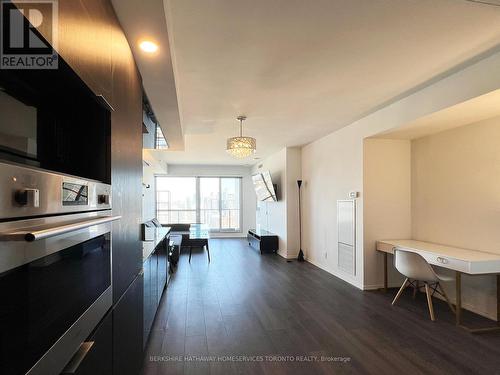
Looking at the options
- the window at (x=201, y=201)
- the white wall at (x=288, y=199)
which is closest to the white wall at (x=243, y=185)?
the window at (x=201, y=201)

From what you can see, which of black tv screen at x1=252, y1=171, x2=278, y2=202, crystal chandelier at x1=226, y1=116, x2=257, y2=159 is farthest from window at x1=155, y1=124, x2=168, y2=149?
black tv screen at x1=252, y1=171, x2=278, y2=202

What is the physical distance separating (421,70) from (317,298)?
3000mm

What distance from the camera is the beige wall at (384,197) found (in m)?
4.45

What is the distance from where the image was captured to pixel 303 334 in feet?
9.79

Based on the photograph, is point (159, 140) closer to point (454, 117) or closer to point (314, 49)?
point (314, 49)

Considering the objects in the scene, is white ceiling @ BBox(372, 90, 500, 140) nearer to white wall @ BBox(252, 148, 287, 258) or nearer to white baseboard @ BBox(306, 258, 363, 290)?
white baseboard @ BBox(306, 258, 363, 290)

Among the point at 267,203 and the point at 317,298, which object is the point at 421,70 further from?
the point at 267,203

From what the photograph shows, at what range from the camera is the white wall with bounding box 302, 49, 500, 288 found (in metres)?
2.74

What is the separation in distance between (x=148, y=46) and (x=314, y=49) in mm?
1286

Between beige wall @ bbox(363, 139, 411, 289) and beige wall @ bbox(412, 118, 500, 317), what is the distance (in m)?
0.13

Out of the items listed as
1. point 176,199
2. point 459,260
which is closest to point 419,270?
point 459,260

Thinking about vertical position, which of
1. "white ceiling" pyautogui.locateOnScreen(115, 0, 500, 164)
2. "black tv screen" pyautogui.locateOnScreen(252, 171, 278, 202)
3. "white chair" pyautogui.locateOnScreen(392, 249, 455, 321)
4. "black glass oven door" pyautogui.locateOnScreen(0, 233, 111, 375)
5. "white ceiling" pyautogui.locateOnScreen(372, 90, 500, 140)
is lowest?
"white chair" pyautogui.locateOnScreen(392, 249, 455, 321)

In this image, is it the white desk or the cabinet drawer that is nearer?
the cabinet drawer

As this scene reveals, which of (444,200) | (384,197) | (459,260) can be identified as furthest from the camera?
(384,197)
